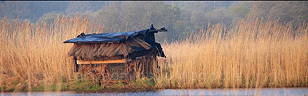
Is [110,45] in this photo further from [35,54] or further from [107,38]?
[35,54]

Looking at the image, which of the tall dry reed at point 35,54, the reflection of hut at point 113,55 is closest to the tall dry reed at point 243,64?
the reflection of hut at point 113,55

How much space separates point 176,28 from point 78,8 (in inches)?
933

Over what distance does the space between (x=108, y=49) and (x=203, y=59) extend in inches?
90.0

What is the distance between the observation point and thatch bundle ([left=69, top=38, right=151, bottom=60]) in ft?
41.8

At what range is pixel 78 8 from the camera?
54.8 metres

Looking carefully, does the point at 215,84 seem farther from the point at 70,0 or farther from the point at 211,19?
the point at 70,0

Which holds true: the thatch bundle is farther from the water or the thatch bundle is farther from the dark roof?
the water

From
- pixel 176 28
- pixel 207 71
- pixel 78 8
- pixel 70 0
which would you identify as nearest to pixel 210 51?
pixel 207 71

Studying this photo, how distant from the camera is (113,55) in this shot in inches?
503

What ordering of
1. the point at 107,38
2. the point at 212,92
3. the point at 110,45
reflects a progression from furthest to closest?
1. the point at 107,38
2. the point at 110,45
3. the point at 212,92

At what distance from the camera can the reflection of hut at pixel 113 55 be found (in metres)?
12.8

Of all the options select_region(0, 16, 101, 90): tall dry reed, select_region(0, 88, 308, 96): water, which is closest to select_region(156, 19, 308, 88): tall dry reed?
select_region(0, 88, 308, 96): water

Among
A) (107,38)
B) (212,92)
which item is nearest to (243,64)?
(212,92)

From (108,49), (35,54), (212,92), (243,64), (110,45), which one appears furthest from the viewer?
(35,54)
